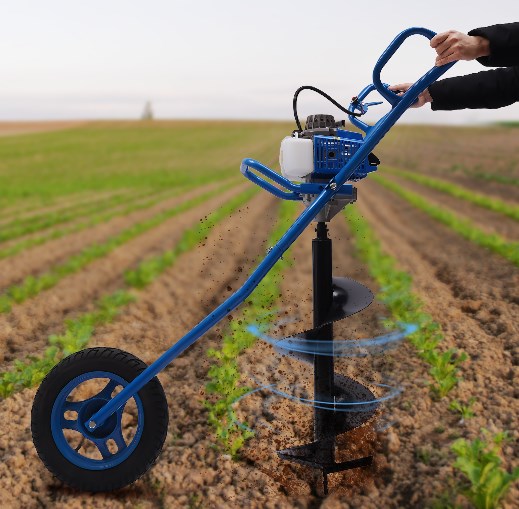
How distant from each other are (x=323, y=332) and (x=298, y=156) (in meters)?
0.88

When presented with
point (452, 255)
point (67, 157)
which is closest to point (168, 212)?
point (452, 255)

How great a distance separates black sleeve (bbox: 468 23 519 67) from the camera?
7.05 feet

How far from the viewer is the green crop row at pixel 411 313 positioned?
3.98 m

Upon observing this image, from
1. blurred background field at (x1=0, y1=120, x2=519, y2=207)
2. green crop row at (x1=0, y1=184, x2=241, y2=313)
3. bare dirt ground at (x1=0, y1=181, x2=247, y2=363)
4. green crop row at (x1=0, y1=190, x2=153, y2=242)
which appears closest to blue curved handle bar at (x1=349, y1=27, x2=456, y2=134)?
bare dirt ground at (x1=0, y1=181, x2=247, y2=363)

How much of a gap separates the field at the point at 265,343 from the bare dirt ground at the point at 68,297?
0.03 m

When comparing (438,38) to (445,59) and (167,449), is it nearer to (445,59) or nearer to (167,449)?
(445,59)

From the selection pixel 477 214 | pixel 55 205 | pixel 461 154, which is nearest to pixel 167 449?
pixel 477 214

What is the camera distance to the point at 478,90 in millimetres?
2564

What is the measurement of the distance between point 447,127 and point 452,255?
48530mm

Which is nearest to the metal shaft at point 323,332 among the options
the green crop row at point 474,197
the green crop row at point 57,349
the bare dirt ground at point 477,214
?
the green crop row at point 57,349

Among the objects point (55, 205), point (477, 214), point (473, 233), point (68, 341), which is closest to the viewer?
point (68, 341)

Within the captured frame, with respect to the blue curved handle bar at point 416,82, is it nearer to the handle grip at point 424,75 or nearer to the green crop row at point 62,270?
the handle grip at point 424,75

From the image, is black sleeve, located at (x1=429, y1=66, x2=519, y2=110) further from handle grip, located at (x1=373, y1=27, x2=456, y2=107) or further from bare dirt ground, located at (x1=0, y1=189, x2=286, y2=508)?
bare dirt ground, located at (x1=0, y1=189, x2=286, y2=508)

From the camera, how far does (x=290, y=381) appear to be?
421 cm
